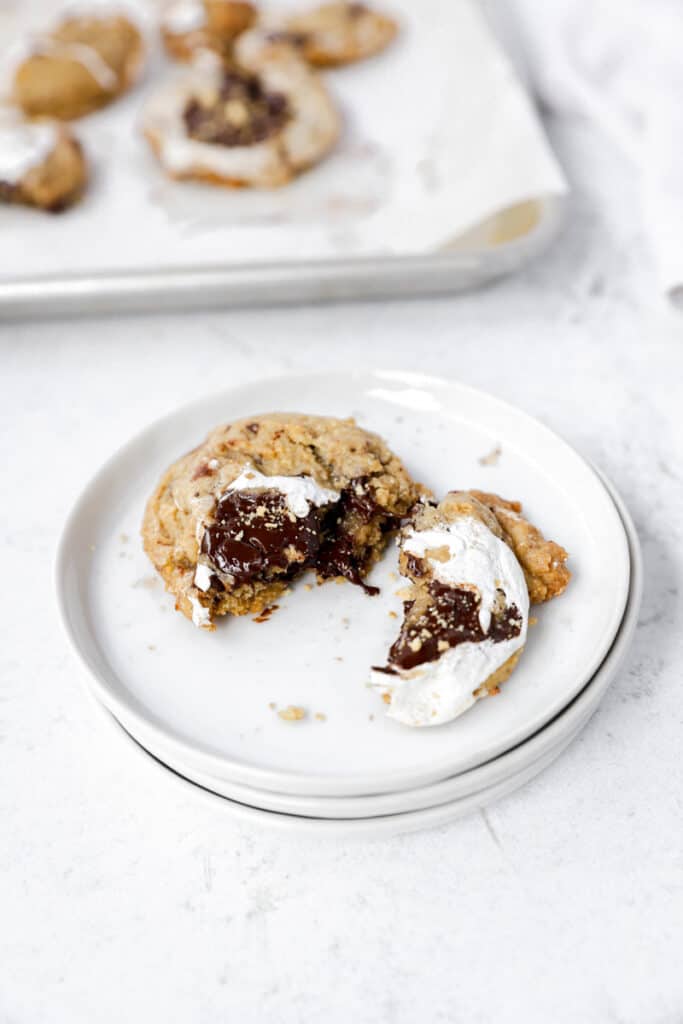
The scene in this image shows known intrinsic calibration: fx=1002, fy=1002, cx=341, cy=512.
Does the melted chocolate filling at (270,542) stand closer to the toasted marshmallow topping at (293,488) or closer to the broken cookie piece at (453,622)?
the toasted marshmallow topping at (293,488)

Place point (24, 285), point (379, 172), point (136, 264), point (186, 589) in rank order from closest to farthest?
1. point (186, 589)
2. point (24, 285)
3. point (136, 264)
4. point (379, 172)

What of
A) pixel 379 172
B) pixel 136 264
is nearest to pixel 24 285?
pixel 136 264

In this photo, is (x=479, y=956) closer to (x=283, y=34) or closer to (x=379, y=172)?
(x=379, y=172)

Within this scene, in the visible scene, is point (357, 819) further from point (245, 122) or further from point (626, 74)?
point (626, 74)

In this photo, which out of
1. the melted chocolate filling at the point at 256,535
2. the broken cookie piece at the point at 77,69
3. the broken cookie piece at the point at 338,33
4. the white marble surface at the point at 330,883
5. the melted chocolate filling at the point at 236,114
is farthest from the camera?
the broken cookie piece at the point at 338,33

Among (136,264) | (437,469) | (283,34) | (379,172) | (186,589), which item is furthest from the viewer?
(283,34)

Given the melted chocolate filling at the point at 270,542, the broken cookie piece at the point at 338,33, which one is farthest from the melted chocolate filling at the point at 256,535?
the broken cookie piece at the point at 338,33

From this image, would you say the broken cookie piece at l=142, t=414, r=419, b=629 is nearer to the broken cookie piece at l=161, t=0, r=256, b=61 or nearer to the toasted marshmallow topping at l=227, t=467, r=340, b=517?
the toasted marshmallow topping at l=227, t=467, r=340, b=517
